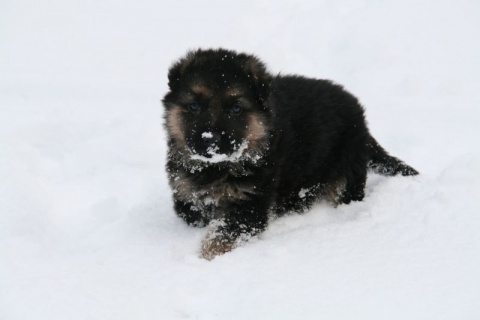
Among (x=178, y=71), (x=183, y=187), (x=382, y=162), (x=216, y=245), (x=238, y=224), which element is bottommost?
(x=216, y=245)

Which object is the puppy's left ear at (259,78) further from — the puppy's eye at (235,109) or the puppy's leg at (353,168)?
the puppy's leg at (353,168)

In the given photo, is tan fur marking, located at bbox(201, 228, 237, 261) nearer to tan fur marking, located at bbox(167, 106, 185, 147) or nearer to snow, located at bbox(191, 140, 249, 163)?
snow, located at bbox(191, 140, 249, 163)

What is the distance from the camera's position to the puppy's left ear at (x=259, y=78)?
4.54m

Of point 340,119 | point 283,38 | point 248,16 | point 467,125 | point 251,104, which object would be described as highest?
point 248,16

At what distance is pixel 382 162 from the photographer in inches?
224

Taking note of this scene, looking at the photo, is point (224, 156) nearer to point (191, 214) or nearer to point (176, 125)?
point (176, 125)

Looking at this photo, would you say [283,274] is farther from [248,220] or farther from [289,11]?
[289,11]

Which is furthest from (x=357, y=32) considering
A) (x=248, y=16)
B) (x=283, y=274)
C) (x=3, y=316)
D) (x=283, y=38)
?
(x=3, y=316)

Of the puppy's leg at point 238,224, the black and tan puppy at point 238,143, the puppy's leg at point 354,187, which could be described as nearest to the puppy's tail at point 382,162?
the puppy's leg at point 354,187

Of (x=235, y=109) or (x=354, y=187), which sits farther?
(x=354, y=187)

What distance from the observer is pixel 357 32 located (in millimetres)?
8961

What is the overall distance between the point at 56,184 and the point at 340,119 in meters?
2.90

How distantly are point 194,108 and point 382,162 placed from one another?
7.29 feet

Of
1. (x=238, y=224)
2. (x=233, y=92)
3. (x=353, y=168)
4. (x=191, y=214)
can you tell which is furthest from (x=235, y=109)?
(x=353, y=168)
